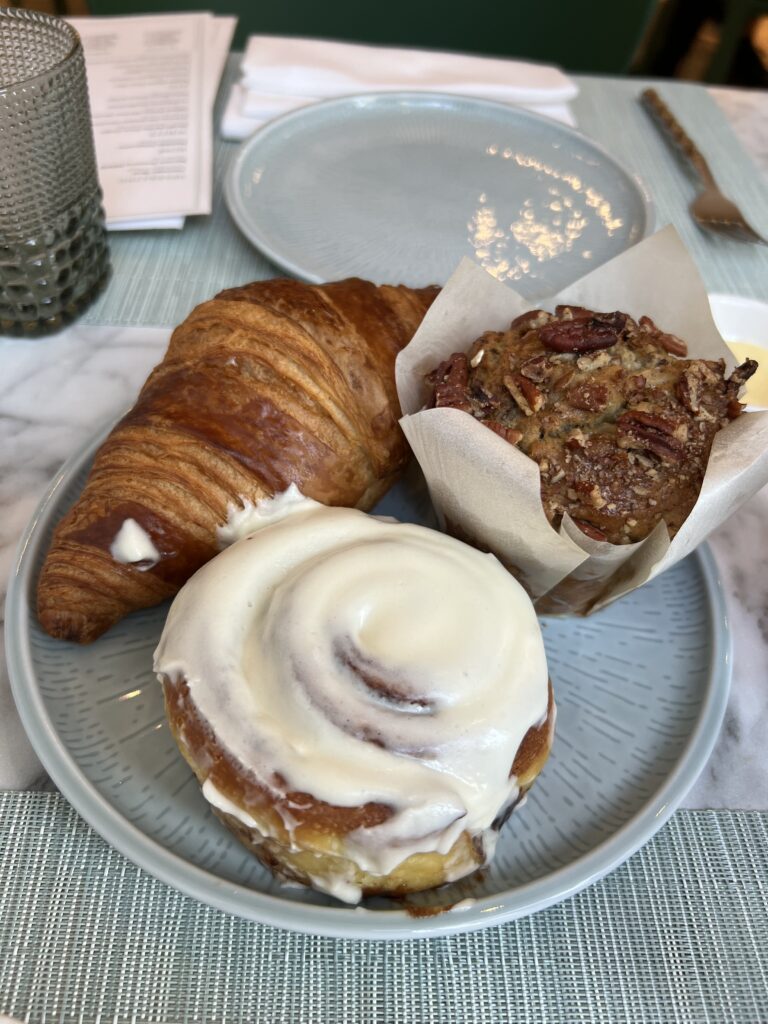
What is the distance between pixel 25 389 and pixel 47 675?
1.77ft

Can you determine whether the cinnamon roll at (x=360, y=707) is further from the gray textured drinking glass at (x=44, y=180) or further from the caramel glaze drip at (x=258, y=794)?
the gray textured drinking glass at (x=44, y=180)

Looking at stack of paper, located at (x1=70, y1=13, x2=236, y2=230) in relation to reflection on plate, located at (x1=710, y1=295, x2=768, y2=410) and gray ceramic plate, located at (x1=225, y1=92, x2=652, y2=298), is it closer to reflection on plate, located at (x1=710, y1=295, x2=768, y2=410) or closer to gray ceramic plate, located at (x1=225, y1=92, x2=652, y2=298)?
gray ceramic plate, located at (x1=225, y1=92, x2=652, y2=298)

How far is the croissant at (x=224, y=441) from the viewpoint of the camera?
0.84 meters

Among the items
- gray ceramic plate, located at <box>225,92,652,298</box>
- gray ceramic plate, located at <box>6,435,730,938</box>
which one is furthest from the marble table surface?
gray ceramic plate, located at <box>225,92,652,298</box>

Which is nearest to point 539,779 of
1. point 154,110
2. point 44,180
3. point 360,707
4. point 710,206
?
point 360,707

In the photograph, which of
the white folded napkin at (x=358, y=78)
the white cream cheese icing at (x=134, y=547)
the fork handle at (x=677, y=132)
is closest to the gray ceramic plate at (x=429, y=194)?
the white folded napkin at (x=358, y=78)

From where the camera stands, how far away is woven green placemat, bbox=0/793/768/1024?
652 mm

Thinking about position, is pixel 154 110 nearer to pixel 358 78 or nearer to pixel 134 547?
pixel 358 78

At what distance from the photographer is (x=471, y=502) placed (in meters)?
0.87

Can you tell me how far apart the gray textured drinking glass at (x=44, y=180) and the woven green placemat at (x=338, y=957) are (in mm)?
730

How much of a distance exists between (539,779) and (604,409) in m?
0.37

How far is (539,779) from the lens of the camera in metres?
0.79

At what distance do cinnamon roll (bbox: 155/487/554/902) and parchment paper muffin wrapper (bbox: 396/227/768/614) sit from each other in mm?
90

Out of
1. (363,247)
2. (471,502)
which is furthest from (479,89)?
(471,502)
